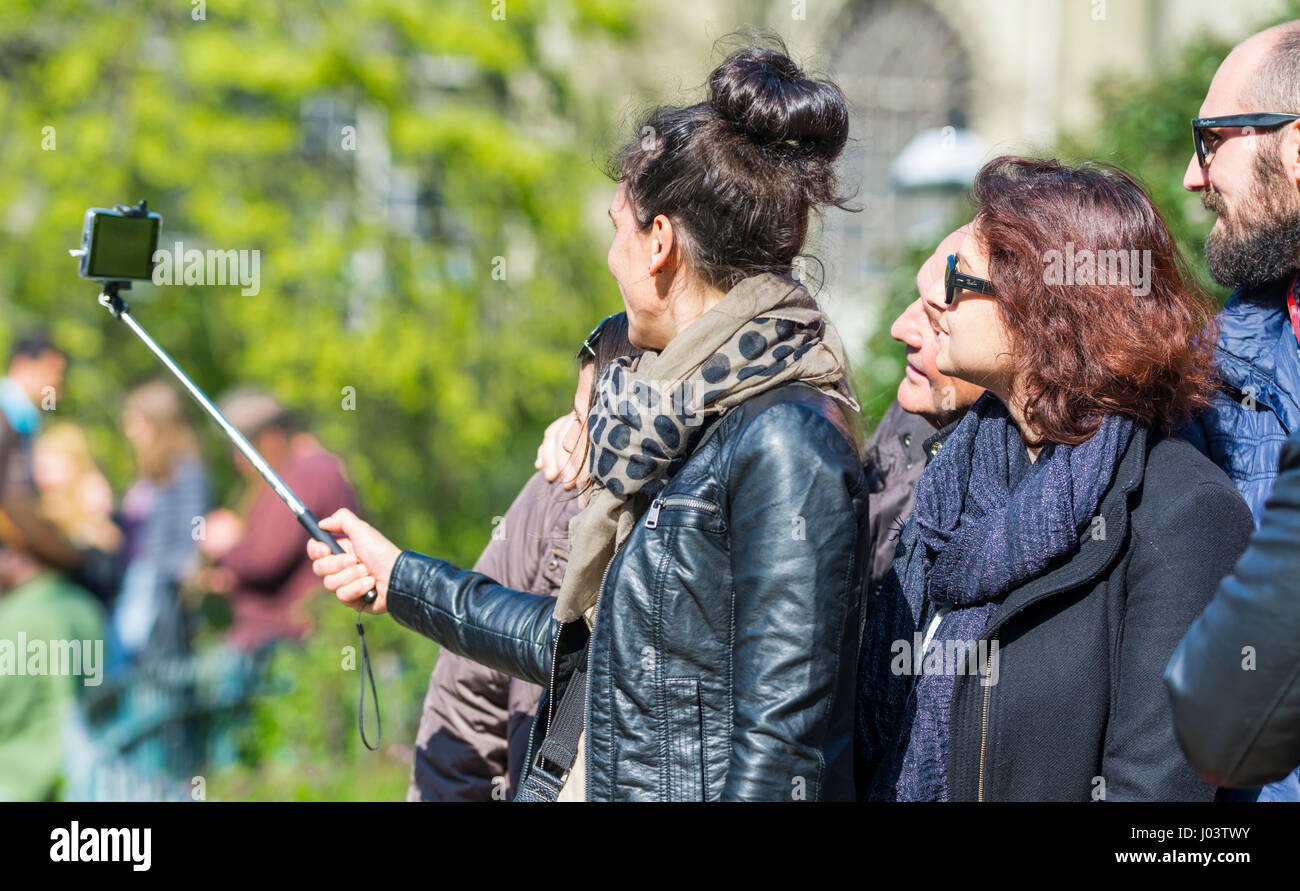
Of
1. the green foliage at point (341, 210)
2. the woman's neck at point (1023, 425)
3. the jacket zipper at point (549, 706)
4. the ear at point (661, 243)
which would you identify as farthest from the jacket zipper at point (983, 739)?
the green foliage at point (341, 210)

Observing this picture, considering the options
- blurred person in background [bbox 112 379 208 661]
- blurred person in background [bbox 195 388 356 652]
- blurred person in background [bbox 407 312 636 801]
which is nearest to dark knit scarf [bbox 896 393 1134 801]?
blurred person in background [bbox 407 312 636 801]

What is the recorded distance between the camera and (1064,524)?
2.24 meters

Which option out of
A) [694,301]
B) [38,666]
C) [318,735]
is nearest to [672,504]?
[694,301]

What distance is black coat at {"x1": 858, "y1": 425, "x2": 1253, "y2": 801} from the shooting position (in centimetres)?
220

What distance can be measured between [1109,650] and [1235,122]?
3.84 feet

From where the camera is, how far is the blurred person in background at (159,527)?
263 inches

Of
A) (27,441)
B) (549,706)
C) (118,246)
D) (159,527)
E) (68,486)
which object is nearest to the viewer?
(549,706)

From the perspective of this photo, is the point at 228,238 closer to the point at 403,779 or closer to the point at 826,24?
the point at 403,779

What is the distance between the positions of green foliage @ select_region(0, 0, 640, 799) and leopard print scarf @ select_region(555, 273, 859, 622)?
7.33 meters

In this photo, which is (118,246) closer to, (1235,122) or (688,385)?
(688,385)

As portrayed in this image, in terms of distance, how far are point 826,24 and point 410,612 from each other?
13227mm

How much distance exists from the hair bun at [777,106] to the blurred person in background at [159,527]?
203 inches

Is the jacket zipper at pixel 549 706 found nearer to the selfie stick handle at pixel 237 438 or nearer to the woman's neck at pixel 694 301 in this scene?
the selfie stick handle at pixel 237 438

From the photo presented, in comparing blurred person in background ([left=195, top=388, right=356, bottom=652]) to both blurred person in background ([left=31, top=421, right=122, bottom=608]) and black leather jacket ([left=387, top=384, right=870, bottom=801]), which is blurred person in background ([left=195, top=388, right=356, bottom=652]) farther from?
black leather jacket ([left=387, top=384, right=870, bottom=801])
